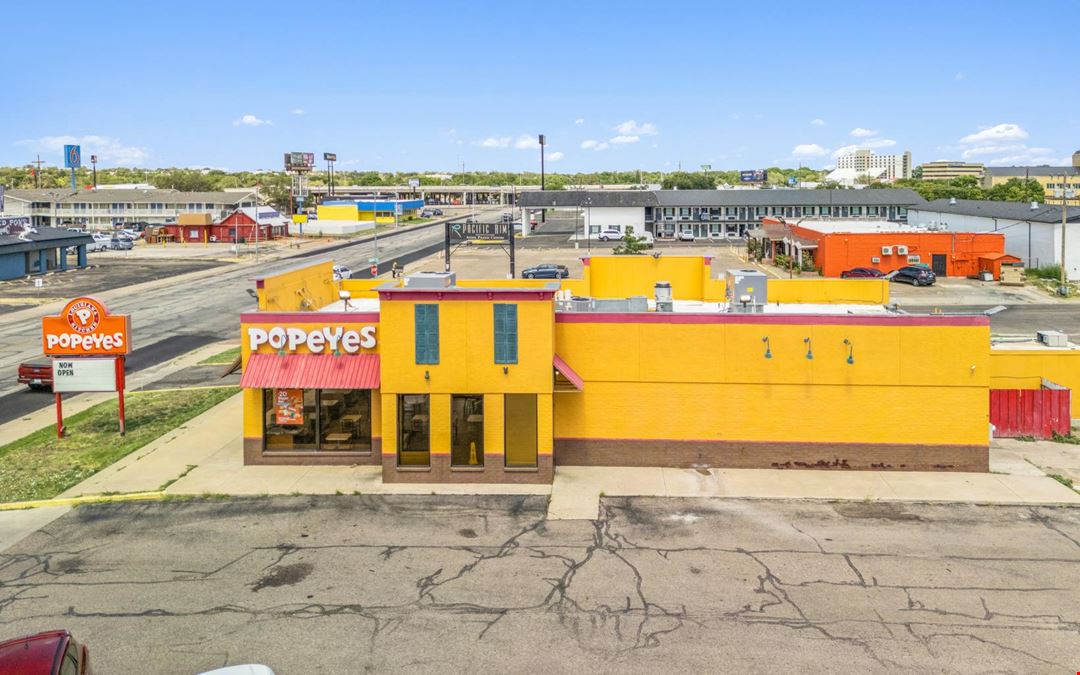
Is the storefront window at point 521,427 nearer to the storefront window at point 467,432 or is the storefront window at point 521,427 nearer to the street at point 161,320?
the storefront window at point 467,432

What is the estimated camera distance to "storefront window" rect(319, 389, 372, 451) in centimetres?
2417

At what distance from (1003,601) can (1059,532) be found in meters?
4.35

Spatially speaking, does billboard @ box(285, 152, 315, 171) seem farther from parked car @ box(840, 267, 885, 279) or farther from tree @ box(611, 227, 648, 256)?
parked car @ box(840, 267, 885, 279)

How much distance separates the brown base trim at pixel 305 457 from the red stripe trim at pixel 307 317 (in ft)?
10.8

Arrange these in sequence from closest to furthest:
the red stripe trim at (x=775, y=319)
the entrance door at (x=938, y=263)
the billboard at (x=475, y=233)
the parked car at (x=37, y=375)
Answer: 1. the red stripe trim at (x=775, y=319)
2. the billboard at (x=475, y=233)
3. the parked car at (x=37, y=375)
4. the entrance door at (x=938, y=263)

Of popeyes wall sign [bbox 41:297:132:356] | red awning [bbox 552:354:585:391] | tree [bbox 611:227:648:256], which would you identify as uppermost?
tree [bbox 611:227:648:256]

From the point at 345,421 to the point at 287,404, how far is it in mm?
1636

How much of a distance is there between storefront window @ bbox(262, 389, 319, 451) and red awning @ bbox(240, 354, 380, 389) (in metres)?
0.80

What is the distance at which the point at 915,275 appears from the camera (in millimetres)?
65938

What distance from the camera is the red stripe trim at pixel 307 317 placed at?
23766mm

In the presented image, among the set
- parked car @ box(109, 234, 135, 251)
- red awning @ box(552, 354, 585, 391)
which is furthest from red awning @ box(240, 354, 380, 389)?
parked car @ box(109, 234, 135, 251)

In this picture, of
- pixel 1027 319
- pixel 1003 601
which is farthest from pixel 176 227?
pixel 1003 601

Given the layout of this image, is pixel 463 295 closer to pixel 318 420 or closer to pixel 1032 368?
pixel 318 420

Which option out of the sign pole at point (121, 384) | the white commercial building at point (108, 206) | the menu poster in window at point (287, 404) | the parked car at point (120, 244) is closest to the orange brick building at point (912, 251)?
the menu poster in window at point (287, 404)
